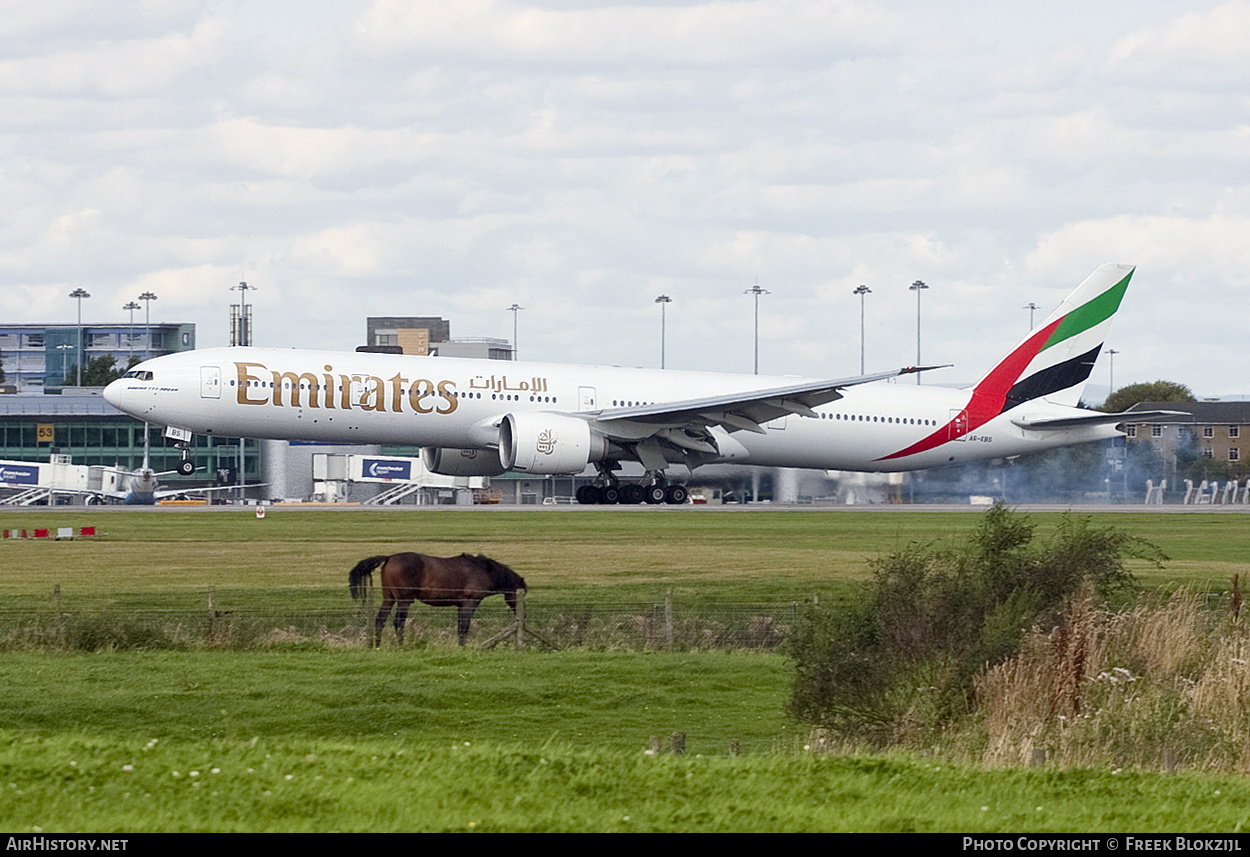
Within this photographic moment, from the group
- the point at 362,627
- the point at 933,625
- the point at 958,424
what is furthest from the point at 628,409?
the point at 933,625

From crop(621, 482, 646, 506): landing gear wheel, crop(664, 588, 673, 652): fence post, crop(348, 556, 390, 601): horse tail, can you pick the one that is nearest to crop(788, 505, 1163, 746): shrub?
crop(664, 588, 673, 652): fence post

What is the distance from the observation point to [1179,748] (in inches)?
631

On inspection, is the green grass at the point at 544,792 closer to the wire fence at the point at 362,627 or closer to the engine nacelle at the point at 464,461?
the wire fence at the point at 362,627

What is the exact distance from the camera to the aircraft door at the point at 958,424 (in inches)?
2291

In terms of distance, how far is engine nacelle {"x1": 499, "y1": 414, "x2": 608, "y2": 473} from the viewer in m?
50.1

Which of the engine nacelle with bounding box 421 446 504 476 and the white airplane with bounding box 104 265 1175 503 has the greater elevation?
the white airplane with bounding box 104 265 1175 503

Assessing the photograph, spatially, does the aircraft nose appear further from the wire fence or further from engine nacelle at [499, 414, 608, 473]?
the wire fence

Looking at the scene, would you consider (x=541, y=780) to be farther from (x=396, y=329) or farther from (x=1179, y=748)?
(x=396, y=329)

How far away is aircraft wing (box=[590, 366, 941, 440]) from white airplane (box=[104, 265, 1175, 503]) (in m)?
0.07

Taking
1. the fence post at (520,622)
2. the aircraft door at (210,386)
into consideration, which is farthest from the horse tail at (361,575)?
the aircraft door at (210,386)

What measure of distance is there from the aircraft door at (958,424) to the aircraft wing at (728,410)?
20.1 ft

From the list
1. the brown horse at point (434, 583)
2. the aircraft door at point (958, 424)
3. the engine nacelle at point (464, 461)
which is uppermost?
the aircraft door at point (958, 424)

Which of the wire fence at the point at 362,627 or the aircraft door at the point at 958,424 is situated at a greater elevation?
the aircraft door at the point at 958,424

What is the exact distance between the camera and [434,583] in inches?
1017
